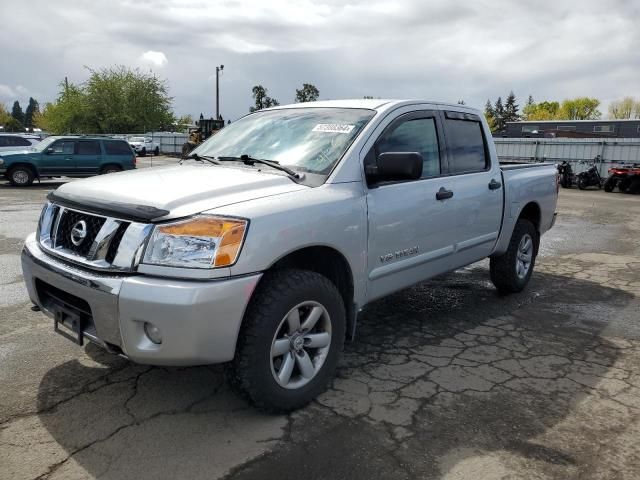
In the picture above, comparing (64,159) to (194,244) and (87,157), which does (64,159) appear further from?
(194,244)

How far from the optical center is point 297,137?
12.0ft

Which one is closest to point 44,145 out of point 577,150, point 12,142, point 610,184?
point 12,142

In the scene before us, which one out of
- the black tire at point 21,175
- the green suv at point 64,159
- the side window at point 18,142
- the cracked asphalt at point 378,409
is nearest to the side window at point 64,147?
the green suv at point 64,159

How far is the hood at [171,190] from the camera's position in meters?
2.65

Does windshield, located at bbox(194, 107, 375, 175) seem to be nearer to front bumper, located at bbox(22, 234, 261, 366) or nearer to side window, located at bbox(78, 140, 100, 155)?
front bumper, located at bbox(22, 234, 261, 366)

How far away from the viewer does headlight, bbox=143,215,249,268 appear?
2.54m

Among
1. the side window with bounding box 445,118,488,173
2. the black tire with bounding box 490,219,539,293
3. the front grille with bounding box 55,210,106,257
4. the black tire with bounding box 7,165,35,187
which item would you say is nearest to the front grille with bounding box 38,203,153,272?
the front grille with bounding box 55,210,106,257

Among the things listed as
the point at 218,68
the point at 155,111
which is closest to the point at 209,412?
the point at 218,68

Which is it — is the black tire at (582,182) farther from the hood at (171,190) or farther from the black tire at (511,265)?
the hood at (171,190)

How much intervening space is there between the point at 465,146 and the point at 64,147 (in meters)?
15.6

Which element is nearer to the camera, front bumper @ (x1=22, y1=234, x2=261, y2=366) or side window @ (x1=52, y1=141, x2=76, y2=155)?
front bumper @ (x1=22, y1=234, x2=261, y2=366)

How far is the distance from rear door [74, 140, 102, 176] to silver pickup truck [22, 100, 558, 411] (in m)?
14.6

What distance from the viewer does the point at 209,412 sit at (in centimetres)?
306

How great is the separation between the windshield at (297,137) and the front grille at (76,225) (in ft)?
3.95
